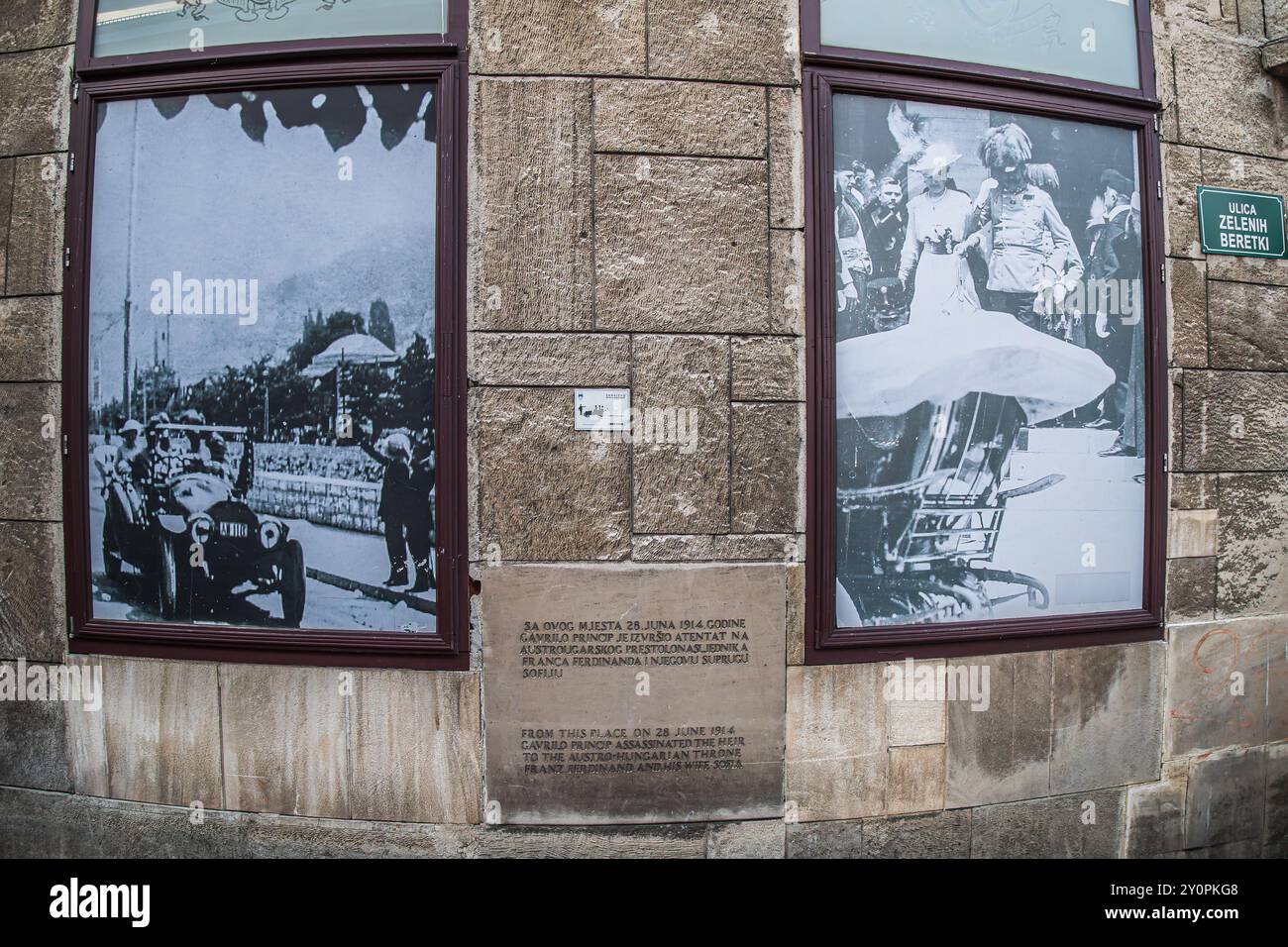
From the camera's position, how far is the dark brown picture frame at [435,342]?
3.49 meters

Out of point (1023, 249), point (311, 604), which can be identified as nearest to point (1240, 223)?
point (1023, 249)

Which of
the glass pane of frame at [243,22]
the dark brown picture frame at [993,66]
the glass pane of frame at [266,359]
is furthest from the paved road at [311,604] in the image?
the dark brown picture frame at [993,66]

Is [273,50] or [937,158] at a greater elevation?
[273,50]

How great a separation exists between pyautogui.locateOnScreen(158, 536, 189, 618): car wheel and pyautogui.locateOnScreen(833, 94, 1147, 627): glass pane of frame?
132 inches

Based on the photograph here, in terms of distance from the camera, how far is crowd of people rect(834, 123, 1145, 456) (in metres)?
3.75

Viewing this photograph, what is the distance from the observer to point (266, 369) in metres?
3.70

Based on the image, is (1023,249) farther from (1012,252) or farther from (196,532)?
(196,532)

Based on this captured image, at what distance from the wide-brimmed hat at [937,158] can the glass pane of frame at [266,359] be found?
8.11ft

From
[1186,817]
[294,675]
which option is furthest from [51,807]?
[1186,817]

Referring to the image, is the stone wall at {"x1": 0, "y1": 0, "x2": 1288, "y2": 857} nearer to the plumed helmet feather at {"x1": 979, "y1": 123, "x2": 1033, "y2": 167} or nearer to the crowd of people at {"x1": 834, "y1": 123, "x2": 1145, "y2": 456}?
the crowd of people at {"x1": 834, "y1": 123, "x2": 1145, "y2": 456}

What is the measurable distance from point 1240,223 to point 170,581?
6.13 metres

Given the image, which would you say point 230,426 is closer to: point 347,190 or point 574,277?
point 347,190

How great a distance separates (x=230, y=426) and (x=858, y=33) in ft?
12.3

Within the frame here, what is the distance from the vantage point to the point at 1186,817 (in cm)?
405
